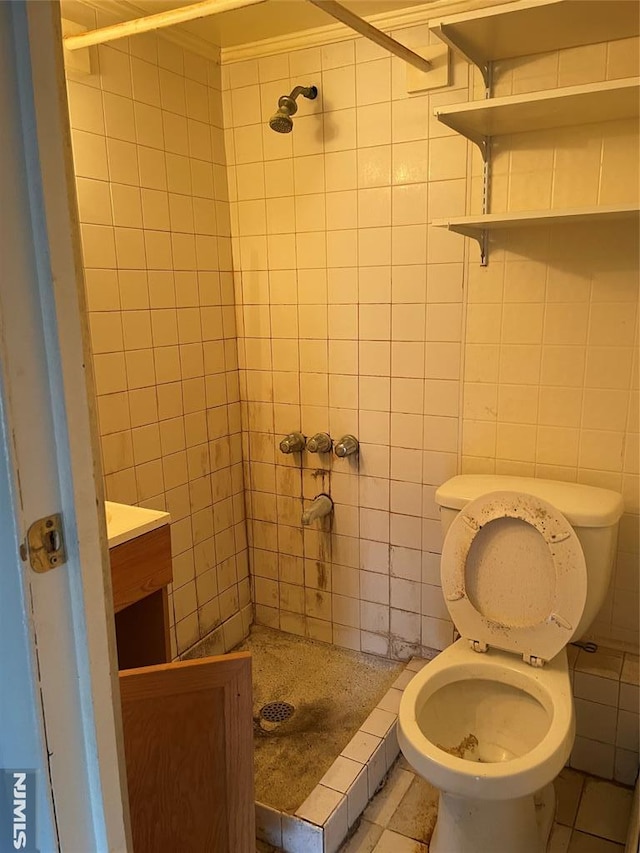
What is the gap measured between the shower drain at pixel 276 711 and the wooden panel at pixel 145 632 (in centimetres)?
62

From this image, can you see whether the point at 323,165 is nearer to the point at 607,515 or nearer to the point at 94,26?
the point at 94,26

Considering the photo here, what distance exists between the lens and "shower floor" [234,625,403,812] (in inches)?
72.1

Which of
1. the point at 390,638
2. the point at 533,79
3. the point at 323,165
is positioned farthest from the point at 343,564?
the point at 533,79

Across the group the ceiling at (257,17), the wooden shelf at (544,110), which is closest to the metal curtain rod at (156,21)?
the ceiling at (257,17)

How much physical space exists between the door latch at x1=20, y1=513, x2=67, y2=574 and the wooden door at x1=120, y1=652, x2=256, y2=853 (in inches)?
23.9

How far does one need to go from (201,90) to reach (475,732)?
2172 mm

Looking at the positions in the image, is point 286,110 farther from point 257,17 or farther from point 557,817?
point 557,817

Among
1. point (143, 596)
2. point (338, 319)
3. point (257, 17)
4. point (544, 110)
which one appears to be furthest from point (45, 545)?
point (257, 17)

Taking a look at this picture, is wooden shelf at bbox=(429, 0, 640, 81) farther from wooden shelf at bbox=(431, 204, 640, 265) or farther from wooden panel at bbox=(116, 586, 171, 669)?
wooden panel at bbox=(116, 586, 171, 669)

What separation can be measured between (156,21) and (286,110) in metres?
0.54

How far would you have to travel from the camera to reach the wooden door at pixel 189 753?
1.16 meters

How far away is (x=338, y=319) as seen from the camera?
2.21 metres

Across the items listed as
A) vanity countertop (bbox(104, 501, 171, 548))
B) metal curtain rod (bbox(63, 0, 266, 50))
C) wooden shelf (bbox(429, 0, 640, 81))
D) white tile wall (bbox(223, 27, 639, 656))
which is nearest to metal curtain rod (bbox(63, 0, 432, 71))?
metal curtain rod (bbox(63, 0, 266, 50))

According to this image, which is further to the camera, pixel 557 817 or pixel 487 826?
pixel 557 817
